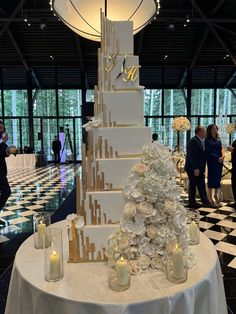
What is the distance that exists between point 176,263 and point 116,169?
598 millimetres

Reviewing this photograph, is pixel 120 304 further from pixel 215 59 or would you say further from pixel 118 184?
pixel 215 59

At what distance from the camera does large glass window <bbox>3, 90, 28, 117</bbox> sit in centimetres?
1488

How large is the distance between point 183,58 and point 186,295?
13.4 metres

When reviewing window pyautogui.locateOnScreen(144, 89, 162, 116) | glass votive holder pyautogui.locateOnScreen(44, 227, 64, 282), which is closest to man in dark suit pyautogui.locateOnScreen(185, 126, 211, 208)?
glass votive holder pyautogui.locateOnScreen(44, 227, 64, 282)

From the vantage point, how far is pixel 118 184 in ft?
5.44

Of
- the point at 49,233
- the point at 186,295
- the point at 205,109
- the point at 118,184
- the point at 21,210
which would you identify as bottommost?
the point at 21,210

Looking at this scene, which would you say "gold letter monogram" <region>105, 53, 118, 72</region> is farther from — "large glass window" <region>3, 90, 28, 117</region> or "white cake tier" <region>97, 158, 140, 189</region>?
"large glass window" <region>3, 90, 28, 117</region>

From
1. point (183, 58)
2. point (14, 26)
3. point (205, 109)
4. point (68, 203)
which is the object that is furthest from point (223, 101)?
point (68, 203)

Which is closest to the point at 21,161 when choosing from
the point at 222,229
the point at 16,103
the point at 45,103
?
Result: the point at 16,103

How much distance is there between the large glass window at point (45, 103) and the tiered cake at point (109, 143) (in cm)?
1398

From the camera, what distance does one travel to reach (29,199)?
6.45 m

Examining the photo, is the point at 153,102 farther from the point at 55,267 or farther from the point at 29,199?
the point at 55,267

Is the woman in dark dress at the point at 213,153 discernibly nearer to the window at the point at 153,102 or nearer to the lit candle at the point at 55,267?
the lit candle at the point at 55,267

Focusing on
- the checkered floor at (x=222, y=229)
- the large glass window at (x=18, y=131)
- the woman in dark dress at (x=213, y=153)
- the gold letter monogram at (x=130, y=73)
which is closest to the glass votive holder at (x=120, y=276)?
the gold letter monogram at (x=130, y=73)
